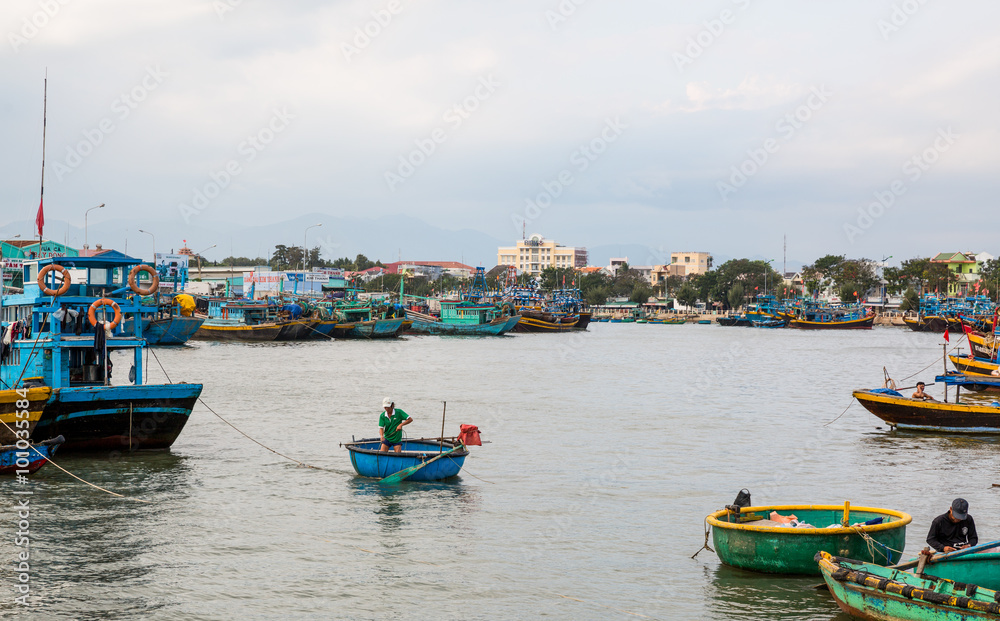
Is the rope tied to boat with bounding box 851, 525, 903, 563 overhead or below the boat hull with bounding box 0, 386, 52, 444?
below

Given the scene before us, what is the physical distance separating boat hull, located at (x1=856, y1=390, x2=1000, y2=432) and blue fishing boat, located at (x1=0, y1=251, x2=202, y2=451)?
19926 millimetres

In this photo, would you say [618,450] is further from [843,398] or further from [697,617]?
[843,398]

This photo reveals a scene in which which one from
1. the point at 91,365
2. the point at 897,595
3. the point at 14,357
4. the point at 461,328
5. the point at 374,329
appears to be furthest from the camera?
the point at 461,328

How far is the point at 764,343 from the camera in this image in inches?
3625

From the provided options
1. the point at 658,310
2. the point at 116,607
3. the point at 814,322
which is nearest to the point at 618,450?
the point at 116,607

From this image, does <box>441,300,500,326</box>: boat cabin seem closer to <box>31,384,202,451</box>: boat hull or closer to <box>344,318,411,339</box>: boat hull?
<box>344,318,411,339</box>: boat hull

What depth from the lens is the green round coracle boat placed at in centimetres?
1224

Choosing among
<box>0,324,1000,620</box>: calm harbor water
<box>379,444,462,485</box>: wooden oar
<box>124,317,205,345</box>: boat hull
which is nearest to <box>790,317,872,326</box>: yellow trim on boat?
<box>124,317,205,345</box>: boat hull

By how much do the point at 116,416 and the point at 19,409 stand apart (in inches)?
118

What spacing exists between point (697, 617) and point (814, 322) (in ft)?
418

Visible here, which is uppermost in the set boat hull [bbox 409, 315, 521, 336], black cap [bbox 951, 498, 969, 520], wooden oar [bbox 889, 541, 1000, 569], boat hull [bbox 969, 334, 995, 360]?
boat hull [bbox 969, 334, 995, 360]

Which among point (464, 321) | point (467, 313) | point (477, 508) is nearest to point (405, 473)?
point (477, 508)

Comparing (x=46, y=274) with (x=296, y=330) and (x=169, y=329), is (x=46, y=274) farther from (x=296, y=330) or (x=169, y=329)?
(x=296, y=330)

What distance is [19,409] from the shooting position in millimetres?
17766
